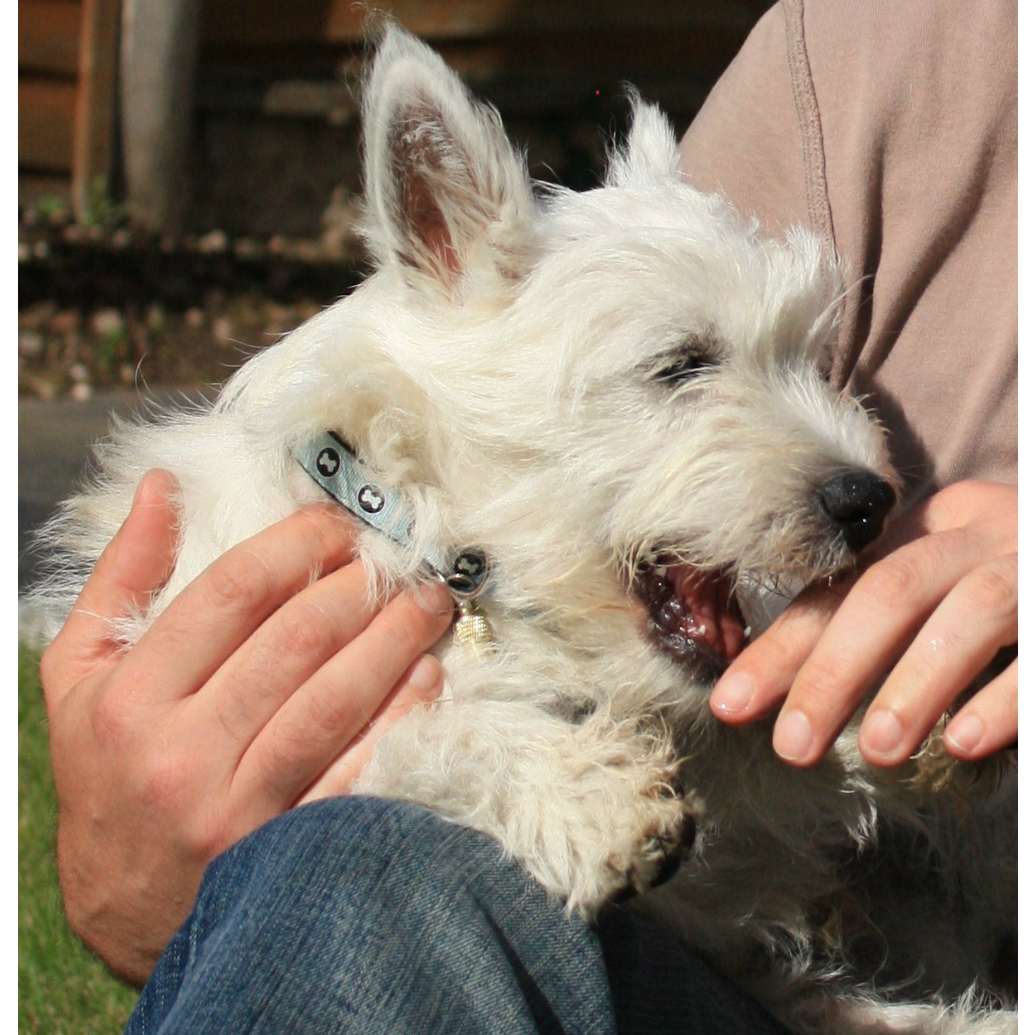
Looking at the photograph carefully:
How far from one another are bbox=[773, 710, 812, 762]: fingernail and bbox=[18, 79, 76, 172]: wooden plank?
353 inches

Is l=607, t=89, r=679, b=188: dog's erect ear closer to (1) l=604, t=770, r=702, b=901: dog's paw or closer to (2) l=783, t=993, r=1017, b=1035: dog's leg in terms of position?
(1) l=604, t=770, r=702, b=901: dog's paw

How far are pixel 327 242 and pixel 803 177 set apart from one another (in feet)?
28.3

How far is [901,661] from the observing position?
5.92ft

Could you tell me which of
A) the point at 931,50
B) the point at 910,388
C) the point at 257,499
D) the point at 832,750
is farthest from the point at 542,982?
the point at 931,50

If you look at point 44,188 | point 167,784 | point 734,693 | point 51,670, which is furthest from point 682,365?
point 44,188

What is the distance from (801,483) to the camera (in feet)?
7.23

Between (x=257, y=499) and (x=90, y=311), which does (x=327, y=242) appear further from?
(x=257, y=499)

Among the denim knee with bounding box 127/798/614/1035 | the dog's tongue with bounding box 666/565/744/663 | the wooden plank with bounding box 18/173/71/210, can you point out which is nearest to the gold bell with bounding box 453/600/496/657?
the dog's tongue with bounding box 666/565/744/663

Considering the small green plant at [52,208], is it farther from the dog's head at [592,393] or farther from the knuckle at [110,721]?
the knuckle at [110,721]

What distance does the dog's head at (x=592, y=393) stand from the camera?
2.23 m

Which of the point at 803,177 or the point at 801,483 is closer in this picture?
the point at 801,483

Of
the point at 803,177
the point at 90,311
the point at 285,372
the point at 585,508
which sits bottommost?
the point at 90,311

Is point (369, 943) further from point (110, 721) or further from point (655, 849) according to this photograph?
point (110, 721)

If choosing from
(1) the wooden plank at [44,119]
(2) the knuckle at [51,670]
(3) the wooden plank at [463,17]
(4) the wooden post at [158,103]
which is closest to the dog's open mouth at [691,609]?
(2) the knuckle at [51,670]
